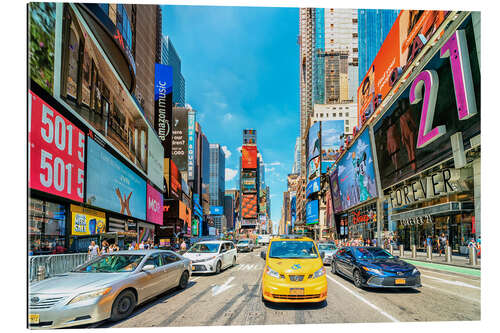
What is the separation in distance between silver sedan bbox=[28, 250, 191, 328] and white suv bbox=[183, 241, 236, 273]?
4505 mm

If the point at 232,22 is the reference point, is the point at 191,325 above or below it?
below

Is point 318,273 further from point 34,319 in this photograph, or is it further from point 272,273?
point 34,319

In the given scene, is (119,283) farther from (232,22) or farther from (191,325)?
(232,22)

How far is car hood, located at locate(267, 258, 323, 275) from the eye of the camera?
765cm

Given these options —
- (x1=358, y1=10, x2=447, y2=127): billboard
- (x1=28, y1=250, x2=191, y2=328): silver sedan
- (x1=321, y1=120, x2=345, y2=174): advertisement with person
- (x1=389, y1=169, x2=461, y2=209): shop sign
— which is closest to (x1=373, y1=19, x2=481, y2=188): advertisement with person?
(x1=389, y1=169, x2=461, y2=209): shop sign

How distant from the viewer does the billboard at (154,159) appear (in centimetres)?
3862

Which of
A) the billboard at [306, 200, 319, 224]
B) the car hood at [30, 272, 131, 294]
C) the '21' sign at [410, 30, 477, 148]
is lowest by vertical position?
the billboard at [306, 200, 319, 224]

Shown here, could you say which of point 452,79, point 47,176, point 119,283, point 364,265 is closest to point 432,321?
point 364,265

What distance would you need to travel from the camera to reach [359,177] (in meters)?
42.2

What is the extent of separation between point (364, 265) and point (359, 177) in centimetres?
3440

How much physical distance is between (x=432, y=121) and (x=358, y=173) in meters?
21.1

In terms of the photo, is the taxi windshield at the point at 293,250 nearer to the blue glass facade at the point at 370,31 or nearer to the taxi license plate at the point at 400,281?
the taxi license plate at the point at 400,281

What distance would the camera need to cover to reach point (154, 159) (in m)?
41.3

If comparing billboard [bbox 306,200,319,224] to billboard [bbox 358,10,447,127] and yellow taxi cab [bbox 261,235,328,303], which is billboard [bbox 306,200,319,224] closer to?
billboard [bbox 358,10,447,127]
